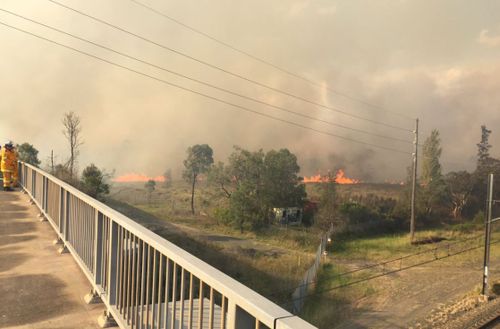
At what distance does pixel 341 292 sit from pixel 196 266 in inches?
1137

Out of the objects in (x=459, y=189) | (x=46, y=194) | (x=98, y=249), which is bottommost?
(x=459, y=189)

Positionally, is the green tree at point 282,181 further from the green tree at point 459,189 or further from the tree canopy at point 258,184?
the green tree at point 459,189

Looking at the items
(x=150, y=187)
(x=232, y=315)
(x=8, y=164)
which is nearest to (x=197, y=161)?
(x=150, y=187)

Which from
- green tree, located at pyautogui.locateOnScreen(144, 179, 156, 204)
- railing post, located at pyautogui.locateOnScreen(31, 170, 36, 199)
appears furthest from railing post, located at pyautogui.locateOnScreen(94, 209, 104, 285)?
green tree, located at pyautogui.locateOnScreen(144, 179, 156, 204)

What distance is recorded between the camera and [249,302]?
1.62m

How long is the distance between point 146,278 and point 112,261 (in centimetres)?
94

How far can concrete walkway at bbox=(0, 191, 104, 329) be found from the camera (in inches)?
163

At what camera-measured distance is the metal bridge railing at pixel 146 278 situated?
5.70ft

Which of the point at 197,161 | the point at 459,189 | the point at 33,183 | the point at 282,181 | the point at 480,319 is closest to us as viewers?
the point at 33,183

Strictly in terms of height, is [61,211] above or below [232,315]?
below

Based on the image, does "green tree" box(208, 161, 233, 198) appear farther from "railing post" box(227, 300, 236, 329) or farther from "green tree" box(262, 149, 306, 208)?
"railing post" box(227, 300, 236, 329)

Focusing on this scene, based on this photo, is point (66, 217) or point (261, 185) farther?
point (261, 185)

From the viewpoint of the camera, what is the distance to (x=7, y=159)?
1452 cm

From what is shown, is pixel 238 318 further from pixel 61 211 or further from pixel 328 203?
pixel 328 203
